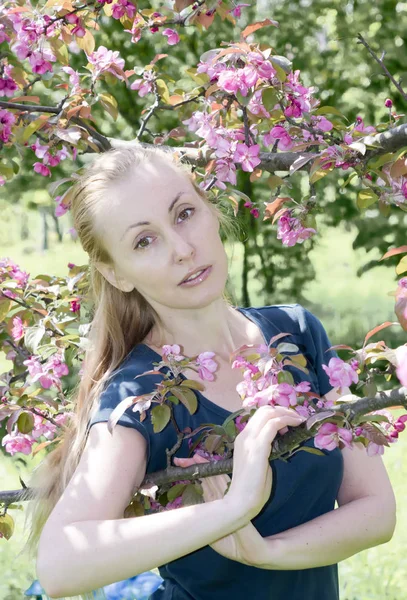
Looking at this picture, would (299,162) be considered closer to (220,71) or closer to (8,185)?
(220,71)

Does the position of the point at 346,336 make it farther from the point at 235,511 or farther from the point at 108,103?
the point at 235,511

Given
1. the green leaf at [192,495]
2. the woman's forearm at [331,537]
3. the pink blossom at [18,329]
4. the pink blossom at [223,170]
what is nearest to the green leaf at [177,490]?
the green leaf at [192,495]

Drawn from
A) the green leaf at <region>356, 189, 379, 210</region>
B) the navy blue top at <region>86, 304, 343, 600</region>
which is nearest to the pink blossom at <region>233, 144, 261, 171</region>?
the green leaf at <region>356, 189, 379, 210</region>

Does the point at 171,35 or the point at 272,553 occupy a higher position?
the point at 171,35

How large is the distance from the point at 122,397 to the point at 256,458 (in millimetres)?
529

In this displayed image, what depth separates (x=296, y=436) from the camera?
1.70m

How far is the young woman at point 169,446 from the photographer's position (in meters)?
1.80

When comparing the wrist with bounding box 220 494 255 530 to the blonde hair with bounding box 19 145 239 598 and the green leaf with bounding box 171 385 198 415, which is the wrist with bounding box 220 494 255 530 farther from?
the blonde hair with bounding box 19 145 239 598

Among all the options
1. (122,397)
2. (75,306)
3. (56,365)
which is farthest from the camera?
(75,306)

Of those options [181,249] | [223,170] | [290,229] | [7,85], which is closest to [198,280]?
[181,249]

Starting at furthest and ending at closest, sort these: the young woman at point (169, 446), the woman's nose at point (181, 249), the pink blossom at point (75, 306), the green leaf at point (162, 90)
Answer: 1. the green leaf at point (162, 90)
2. the pink blossom at point (75, 306)
3. the woman's nose at point (181, 249)
4. the young woman at point (169, 446)

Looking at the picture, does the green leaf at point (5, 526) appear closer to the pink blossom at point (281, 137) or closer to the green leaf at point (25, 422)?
the green leaf at point (25, 422)

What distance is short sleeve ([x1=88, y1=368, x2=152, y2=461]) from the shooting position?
203 centimetres

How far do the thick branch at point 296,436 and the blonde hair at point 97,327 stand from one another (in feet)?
1.23
